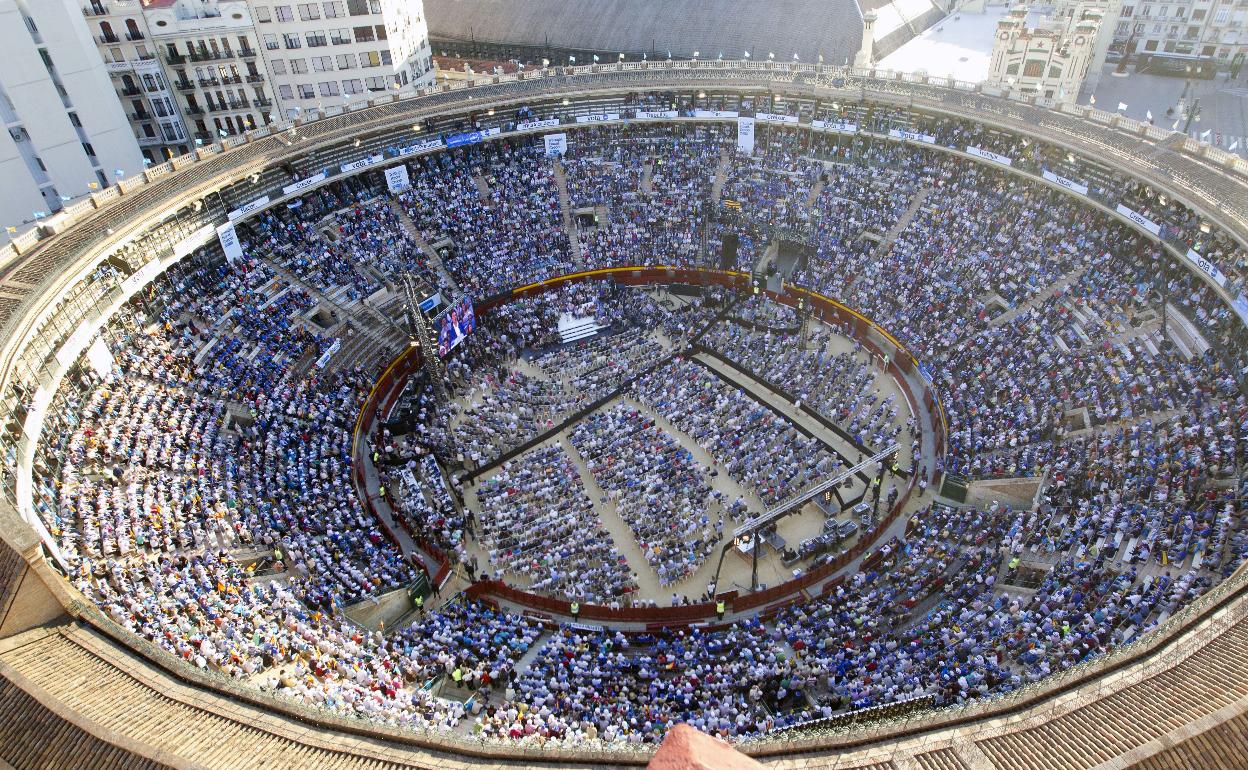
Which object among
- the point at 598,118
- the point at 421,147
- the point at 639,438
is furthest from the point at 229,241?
the point at 639,438

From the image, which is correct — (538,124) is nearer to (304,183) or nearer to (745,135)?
(745,135)

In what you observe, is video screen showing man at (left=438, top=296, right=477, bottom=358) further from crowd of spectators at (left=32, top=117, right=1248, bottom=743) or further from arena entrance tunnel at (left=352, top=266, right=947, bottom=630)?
arena entrance tunnel at (left=352, top=266, right=947, bottom=630)

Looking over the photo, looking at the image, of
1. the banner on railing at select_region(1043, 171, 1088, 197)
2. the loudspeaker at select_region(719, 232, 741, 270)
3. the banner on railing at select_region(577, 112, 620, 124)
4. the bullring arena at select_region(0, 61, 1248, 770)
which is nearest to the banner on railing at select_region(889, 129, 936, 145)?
the bullring arena at select_region(0, 61, 1248, 770)

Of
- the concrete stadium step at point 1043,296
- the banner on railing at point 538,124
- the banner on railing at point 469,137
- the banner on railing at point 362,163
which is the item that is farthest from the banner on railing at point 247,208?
the concrete stadium step at point 1043,296

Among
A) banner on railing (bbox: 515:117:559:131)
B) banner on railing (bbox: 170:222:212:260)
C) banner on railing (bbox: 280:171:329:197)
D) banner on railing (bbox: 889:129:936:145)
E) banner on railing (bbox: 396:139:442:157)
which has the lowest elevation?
banner on railing (bbox: 170:222:212:260)

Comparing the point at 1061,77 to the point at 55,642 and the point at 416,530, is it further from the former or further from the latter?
the point at 55,642
